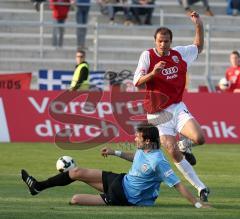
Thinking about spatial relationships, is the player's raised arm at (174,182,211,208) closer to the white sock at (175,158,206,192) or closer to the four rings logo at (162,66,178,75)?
the white sock at (175,158,206,192)

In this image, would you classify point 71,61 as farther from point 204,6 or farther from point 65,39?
point 204,6

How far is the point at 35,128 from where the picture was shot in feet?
80.5

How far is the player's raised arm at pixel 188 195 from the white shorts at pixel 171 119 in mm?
1756

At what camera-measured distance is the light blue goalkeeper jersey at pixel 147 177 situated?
42.0 ft

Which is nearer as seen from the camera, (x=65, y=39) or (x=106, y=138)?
(x=106, y=138)

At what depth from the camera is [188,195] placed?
1281 centimetres

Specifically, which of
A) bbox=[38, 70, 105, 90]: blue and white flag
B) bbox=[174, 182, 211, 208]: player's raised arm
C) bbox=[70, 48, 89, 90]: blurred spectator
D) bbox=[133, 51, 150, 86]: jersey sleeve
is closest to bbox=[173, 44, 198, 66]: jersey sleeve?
bbox=[133, 51, 150, 86]: jersey sleeve

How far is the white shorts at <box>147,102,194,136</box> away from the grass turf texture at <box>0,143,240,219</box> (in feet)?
3.11

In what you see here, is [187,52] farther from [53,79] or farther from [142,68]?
[53,79]

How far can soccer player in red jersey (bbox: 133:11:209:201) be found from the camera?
14.3 metres

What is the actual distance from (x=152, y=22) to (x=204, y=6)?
2.46 m

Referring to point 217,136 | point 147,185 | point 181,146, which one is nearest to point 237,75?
point 217,136

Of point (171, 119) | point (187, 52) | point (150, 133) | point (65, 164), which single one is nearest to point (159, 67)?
point (171, 119)

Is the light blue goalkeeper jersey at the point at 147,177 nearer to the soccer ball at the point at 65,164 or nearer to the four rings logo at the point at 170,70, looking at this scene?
the soccer ball at the point at 65,164
